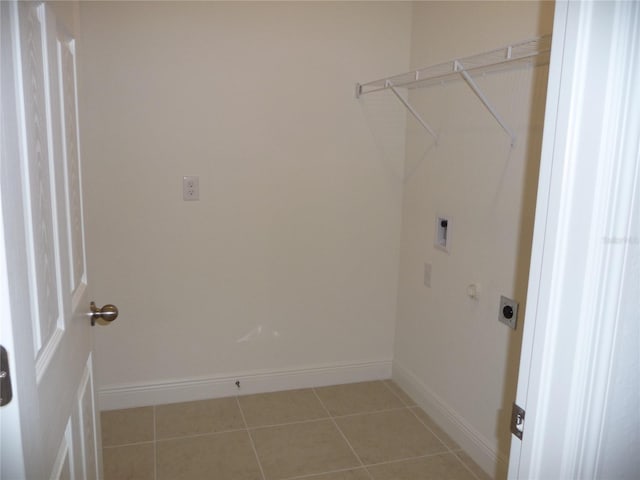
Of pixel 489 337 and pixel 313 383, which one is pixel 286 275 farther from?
pixel 489 337

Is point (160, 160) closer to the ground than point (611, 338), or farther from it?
farther from it

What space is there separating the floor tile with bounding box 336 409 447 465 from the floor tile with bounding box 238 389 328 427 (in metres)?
0.18

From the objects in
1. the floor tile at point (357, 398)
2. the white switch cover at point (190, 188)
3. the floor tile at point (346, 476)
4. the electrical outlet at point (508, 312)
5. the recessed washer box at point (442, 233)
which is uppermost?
the white switch cover at point (190, 188)

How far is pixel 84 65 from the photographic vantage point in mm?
2377

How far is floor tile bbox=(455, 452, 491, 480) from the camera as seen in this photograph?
7.32ft

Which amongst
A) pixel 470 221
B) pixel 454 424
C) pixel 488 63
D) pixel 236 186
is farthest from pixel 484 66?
pixel 454 424

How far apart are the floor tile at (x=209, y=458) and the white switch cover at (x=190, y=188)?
1165 mm

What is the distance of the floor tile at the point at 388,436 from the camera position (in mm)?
2385

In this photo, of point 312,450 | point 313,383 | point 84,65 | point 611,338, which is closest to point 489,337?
point 312,450

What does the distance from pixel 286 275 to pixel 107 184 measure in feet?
3.33

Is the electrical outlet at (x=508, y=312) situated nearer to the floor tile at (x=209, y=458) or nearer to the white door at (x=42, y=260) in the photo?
the floor tile at (x=209, y=458)

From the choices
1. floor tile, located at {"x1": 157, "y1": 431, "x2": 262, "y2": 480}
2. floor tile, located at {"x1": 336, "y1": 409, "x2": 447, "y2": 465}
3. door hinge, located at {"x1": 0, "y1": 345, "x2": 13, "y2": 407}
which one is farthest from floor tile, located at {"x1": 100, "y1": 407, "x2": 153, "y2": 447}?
door hinge, located at {"x1": 0, "y1": 345, "x2": 13, "y2": 407}

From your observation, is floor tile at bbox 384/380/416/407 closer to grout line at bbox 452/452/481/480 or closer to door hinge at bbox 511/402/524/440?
grout line at bbox 452/452/481/480

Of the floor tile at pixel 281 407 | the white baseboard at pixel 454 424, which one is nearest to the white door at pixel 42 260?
the floor tile at pixel 281 407
